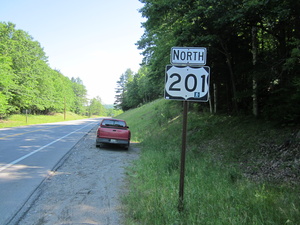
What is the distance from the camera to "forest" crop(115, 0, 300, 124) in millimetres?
7174

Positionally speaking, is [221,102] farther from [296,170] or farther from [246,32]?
[296,170]

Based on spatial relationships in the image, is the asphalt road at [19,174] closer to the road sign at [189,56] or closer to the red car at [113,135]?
the red car at [113,135]

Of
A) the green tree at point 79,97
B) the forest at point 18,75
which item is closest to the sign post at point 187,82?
the forest at point 18,75

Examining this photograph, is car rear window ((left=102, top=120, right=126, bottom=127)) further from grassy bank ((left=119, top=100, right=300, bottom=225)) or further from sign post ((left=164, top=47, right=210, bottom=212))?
sign post ((left=164, top=47, right=210, bottom=212))

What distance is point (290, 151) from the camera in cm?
669

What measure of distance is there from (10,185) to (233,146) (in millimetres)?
7632

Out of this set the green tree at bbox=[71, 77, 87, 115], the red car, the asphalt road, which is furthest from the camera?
the green tree at bbox=[71, 77, 87, 115]

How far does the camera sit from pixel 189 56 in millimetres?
4203

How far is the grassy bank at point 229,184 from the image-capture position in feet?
11.9

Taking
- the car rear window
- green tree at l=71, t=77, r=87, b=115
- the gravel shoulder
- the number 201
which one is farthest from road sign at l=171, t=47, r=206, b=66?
green tree at l=71, t=77, r=87, b=115


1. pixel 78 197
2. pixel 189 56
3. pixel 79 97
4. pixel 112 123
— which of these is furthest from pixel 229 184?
pixel 79 97

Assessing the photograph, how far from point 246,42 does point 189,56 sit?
30.0ft

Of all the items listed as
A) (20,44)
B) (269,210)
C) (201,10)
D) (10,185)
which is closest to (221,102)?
(201,10)

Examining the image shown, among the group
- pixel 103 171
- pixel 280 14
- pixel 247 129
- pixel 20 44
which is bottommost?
pixel 103 171
